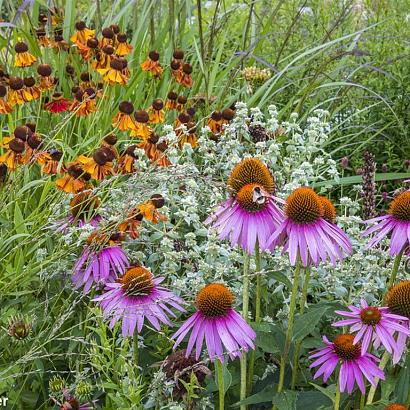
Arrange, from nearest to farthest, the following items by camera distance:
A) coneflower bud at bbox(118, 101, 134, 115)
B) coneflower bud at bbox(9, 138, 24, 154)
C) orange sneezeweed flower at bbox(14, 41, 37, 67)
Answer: coneflower bud at bbox(9, 138, 24, 154), coneflower bud at bbox(118, 101, 134, 115), orange sneezeweed flower at bbox(14, 41, 37, 67)

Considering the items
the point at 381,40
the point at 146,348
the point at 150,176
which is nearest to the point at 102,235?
the point at 150,176

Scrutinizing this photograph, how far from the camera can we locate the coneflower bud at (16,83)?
2785 millimetres

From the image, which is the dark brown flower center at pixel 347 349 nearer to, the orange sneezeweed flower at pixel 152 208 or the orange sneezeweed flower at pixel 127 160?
the orange sneezeweed flower at pixel 152 208

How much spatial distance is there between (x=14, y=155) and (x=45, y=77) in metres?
0.64

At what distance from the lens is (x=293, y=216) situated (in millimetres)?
1616

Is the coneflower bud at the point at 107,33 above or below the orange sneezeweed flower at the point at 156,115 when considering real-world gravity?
above

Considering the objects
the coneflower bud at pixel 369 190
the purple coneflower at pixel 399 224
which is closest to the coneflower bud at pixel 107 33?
the coneflower bud at pixel 369 190

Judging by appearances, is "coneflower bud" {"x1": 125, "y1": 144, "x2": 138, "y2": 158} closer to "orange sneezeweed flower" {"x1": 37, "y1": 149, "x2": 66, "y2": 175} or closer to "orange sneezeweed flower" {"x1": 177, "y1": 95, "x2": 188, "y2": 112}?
"orange sneezeweed flower" {"x1": 37, "y1": 149, "x2": 66, "y2": 175}

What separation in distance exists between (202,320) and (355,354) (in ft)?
1.03

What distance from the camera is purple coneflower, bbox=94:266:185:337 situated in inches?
68.6

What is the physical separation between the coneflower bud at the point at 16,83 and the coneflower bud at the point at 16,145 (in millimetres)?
472

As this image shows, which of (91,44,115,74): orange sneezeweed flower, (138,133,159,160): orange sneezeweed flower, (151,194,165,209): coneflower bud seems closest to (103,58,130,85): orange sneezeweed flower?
(91,44,115,74): orange sneezeweed flower

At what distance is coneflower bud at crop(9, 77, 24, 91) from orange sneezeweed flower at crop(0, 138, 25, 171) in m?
0.44

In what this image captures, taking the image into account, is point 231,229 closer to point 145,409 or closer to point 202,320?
point 202,320
